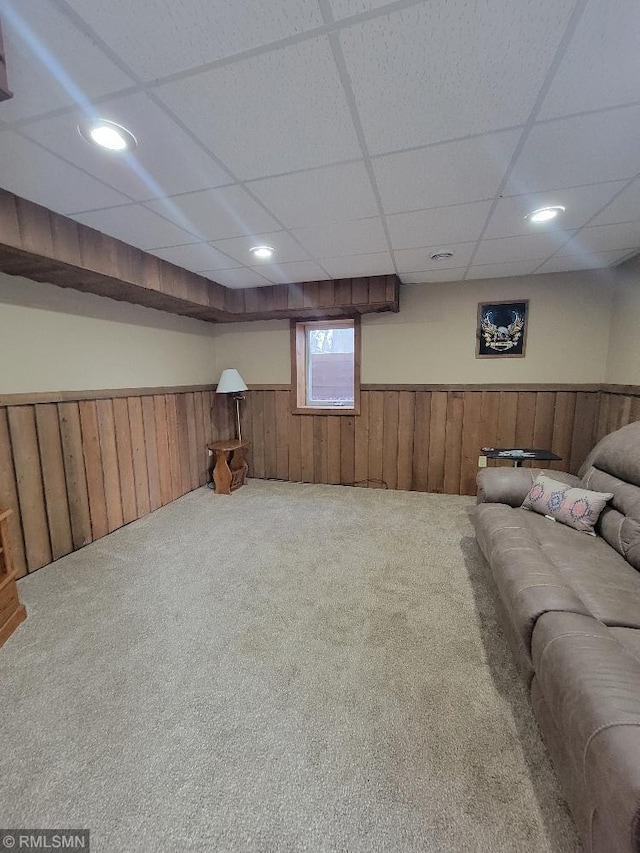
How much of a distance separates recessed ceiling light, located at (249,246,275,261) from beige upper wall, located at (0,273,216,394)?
4.45 ft

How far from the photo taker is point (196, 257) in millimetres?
2793

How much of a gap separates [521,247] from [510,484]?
1.80 m

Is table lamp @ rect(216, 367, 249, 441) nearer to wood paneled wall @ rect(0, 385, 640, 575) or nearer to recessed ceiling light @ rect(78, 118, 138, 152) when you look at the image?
wood paneled wall @ rect(0, 385, 640, 575)

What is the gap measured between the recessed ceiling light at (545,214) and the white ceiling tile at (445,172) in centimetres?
41

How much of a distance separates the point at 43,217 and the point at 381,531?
3065 millimetres

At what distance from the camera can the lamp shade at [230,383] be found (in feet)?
13.1

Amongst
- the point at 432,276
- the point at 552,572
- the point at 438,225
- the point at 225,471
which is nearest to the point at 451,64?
the point at 438,225

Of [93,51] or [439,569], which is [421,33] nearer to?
[93,51]

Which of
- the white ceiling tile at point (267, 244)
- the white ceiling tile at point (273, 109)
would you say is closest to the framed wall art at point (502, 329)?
the white ceiling tile at point (267, 244)

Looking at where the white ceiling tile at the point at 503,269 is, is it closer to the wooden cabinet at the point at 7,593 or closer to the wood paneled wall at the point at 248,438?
the wood paneled wall at the point at 248,438

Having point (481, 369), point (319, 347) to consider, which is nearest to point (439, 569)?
point (481, 369)

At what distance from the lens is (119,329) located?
311cm

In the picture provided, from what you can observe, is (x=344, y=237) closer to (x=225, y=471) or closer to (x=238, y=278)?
(x=238, y=278)

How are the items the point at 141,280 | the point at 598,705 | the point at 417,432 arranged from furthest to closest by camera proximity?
the point at 417,432 → the point at 141,280 → the point at 598,705
